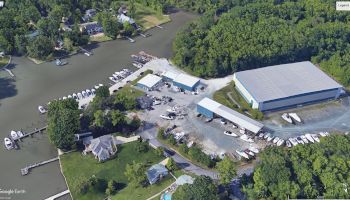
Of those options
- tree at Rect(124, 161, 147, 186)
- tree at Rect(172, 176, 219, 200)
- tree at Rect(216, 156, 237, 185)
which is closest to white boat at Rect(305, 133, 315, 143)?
tree at Rect(216, 156, 237, 185)

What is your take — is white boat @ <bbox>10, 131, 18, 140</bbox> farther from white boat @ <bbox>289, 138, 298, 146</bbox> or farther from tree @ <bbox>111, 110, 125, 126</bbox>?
white boat @ <bbox>289, 138, 298, 146</bbox>

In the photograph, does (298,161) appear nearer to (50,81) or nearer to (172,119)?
(172,119)

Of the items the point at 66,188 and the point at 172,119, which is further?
the point at 172,119

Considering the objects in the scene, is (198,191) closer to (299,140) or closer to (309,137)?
(299,140)

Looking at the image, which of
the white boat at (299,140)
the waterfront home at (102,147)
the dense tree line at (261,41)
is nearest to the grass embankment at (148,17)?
the dense tree line at (261,41)

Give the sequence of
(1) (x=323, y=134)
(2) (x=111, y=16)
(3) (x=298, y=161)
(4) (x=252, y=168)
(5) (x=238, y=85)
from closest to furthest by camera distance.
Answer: (3) (x=298, y=161) < (4) (x=252, y=168) < (1) (x=323, y=134) < (5) (x=238, y=85) < (2) (x=111, y=16)

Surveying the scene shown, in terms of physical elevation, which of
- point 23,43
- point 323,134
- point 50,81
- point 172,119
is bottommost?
point 323,134

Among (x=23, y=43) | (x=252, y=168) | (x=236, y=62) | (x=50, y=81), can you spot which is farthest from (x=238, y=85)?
(x=23, y=43)

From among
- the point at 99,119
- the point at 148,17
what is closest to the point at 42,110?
the point at 99,119
